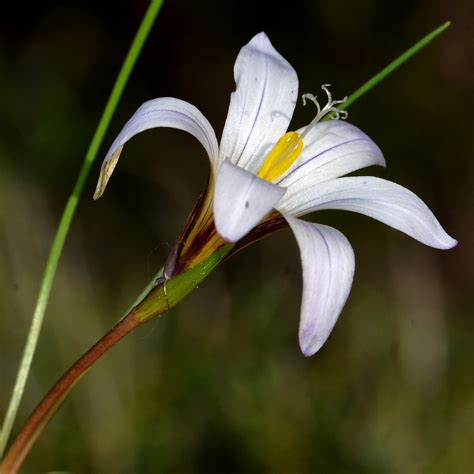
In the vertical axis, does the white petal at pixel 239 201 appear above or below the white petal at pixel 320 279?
above

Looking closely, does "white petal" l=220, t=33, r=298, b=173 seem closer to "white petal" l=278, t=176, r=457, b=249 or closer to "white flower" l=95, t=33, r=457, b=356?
"white flower" l=95, t=33, r=457, b=356

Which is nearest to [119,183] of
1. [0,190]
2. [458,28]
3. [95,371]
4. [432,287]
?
[0,190]

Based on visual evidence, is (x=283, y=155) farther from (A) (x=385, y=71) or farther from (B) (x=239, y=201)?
(B) (x=239, y=201)

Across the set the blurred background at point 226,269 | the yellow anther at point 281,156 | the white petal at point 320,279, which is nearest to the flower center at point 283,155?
the yellow anther at point 281,156

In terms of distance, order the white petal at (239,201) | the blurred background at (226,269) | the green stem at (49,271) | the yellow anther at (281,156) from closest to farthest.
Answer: the white petal at (239,201) < the green stem at (49,271) < the yellow anther at (281,156) < the blurred background at (226,269)

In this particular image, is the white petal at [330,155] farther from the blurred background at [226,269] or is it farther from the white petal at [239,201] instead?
the blurred background at [226,269]

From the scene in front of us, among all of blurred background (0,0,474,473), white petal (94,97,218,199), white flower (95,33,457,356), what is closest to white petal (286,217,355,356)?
white flower (95,33,457,356)

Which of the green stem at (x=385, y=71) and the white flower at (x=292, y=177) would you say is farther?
the green stem at (x=385, y=71)

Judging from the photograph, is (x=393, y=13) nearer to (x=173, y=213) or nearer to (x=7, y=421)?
(x=173, y=213)
